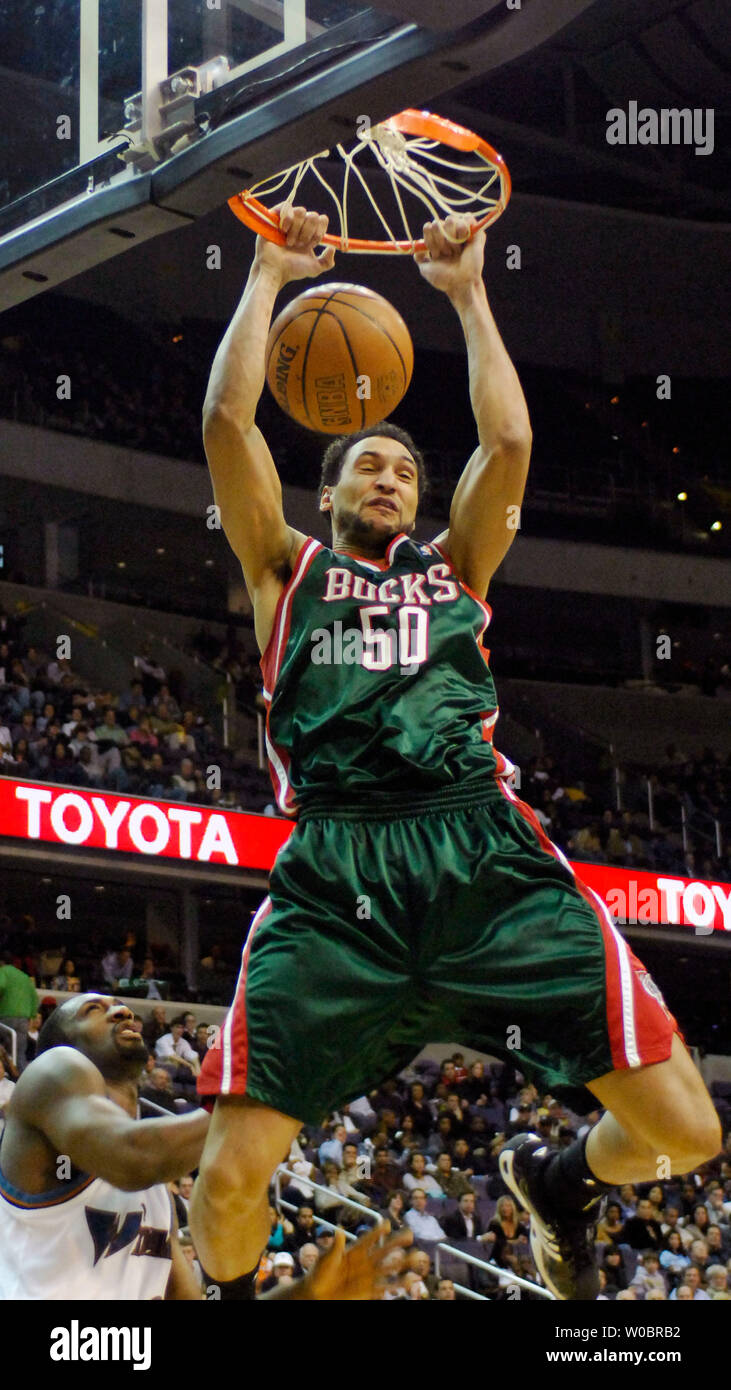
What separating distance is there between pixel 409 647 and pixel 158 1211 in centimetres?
153

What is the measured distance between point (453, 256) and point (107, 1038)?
2.22m

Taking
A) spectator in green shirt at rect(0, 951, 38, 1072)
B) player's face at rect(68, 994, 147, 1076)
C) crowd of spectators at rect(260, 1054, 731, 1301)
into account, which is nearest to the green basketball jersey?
player's face at rect(68, 994, 147, 1076)

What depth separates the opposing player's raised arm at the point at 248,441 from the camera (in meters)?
4.04

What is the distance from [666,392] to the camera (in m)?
23.4

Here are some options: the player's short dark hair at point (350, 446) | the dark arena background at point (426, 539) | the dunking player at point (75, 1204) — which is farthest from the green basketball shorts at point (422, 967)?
the dark arena background at point (426, 539)

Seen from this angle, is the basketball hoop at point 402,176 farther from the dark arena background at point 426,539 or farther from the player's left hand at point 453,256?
the dark arena background at point 426,539

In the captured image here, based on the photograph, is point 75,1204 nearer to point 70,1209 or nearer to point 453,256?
point 70,1209

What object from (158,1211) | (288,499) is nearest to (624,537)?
(288,499)

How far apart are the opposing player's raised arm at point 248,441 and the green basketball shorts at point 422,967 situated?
76cm

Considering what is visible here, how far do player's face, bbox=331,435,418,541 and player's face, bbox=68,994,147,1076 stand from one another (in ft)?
4.51
